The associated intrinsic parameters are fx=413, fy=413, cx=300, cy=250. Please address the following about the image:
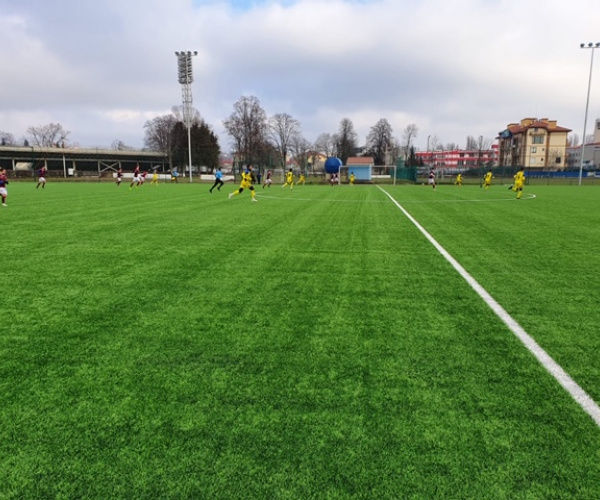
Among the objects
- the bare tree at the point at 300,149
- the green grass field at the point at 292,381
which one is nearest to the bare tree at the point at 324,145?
the bare tree at the point at 300,149

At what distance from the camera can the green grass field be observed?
7.16 feet

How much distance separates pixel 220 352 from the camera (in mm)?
3631

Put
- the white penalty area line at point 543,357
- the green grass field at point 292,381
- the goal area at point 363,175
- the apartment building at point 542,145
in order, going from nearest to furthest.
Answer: the green grass field at point 292,381 < the white penalty area line at point 543,357 < the goal area at point 363,175 < the apartment building at point 542,145

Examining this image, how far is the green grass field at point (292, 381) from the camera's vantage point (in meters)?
2.18

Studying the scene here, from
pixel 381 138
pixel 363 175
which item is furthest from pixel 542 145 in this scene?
pixel 363 175

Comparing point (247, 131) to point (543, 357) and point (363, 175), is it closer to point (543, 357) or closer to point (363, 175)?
point (363, 175)

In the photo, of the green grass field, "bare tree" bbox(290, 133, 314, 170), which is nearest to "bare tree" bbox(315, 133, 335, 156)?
"bare tree" bbox(290, 133, 314, 170)

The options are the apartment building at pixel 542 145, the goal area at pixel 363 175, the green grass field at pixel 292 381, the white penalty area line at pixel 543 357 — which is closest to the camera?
the green grass field at pixel 292 381

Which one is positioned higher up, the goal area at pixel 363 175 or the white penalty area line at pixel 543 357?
the goal area at pixel 363 175

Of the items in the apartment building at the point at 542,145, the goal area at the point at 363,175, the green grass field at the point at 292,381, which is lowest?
the green grass field at the point at 292,381

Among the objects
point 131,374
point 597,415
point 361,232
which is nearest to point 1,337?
point 131,374

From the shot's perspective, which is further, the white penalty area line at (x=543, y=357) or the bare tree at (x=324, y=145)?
the bare tree at (x=324, y=145)

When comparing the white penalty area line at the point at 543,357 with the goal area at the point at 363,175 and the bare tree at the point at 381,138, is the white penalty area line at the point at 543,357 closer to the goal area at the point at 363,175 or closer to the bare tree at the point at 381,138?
the goal area at the point at 363,175

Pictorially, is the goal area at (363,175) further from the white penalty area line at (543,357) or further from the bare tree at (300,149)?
the white penalty area line at (543,357)
